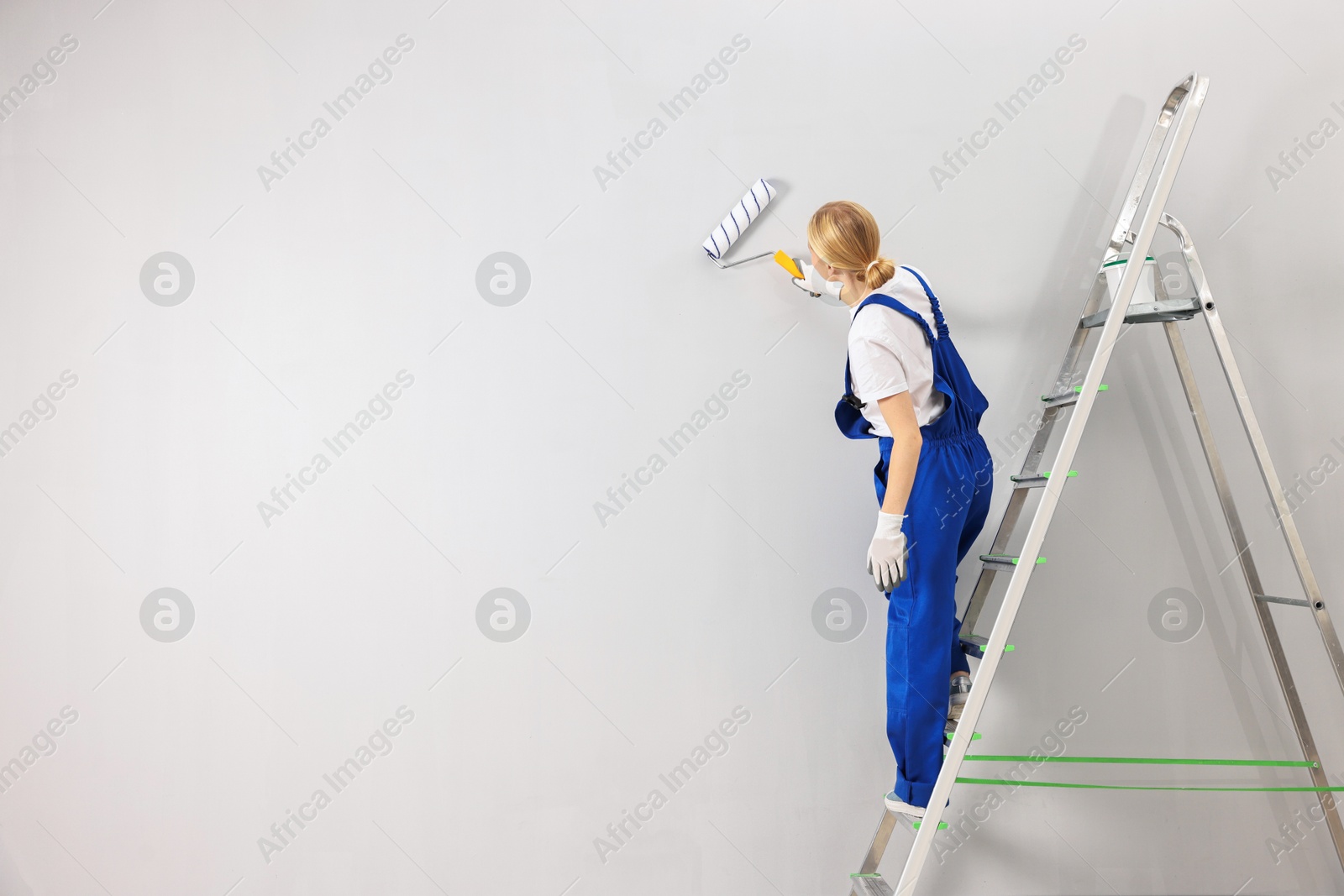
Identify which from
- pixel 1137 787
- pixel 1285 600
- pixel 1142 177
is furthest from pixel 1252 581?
pixel 1142 177

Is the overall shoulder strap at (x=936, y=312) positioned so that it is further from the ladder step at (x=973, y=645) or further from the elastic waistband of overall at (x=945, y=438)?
the ladder step at (x=973, y=645)

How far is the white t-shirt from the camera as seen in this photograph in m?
1.71

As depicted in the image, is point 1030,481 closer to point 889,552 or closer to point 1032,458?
point 1032,458

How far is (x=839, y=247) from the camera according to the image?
1771mm

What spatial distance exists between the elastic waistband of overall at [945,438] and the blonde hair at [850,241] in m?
0.34

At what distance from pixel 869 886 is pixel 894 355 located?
1.24 m

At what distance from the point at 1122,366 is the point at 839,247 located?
889 millimetres

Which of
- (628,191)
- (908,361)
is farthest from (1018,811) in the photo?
(628,191)

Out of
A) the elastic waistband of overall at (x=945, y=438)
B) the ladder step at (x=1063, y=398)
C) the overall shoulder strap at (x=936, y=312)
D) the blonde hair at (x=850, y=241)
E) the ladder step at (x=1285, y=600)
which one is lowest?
the elastic waistband of overall at (x=945, y=438)

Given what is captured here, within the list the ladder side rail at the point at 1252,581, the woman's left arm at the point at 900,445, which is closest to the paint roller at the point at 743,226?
the woman's left arm at the point at 900,445

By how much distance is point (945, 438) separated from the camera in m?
1.81

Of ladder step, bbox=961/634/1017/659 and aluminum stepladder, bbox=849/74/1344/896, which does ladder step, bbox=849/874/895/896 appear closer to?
Answer: aluminum stepladder, bbox=849/74/1344/896

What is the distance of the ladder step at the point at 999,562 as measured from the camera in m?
1.80

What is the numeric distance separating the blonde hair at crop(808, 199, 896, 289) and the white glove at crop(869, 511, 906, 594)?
512 mm
